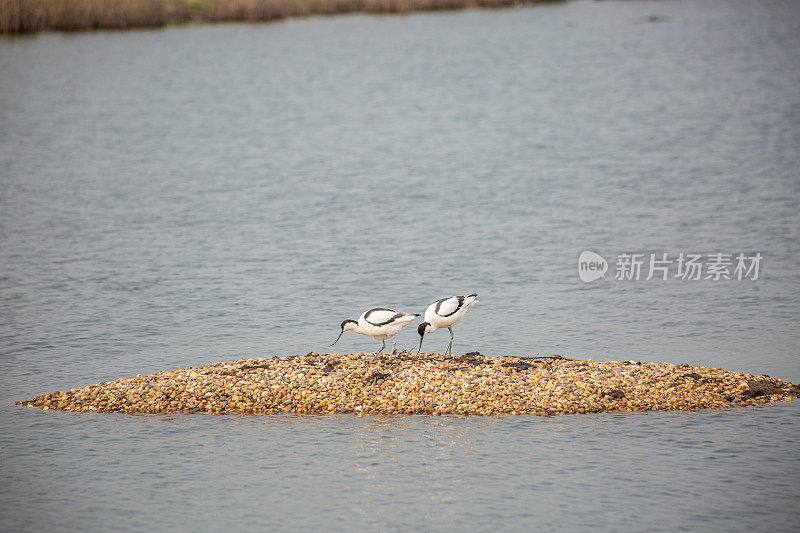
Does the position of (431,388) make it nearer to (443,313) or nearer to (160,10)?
(443,313)

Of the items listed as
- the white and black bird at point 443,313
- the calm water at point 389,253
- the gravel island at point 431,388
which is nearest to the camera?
the calm water at point 389,253

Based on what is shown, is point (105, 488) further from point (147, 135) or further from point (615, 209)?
point (147, 135)

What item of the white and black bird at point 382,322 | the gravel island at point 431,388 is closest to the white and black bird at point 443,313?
the white and black bird at point 382,322

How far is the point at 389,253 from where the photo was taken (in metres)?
33.0

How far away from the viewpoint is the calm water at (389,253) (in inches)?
640

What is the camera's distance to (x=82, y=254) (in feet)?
112

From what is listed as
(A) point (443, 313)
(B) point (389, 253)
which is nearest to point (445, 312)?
(A) point (443, 313)

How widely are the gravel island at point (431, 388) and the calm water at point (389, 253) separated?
15.8 inches

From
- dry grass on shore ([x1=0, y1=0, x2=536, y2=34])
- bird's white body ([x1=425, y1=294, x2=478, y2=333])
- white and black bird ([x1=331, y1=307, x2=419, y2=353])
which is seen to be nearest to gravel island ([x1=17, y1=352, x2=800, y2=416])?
white and black bird ([x1=331, y1=307, x2=419, y2=353])

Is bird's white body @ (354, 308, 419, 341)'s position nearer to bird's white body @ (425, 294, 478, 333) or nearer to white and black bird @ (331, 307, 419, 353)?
white and black bird @ (331, 307, 419, 353)

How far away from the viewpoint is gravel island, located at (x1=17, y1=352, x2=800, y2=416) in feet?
61.4

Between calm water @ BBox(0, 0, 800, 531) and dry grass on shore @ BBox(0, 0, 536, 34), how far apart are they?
3.04 m

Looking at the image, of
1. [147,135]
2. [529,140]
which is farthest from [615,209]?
[147,135]

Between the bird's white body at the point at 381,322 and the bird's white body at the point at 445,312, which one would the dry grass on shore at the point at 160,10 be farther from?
the bird's white body at the point at 445,312
